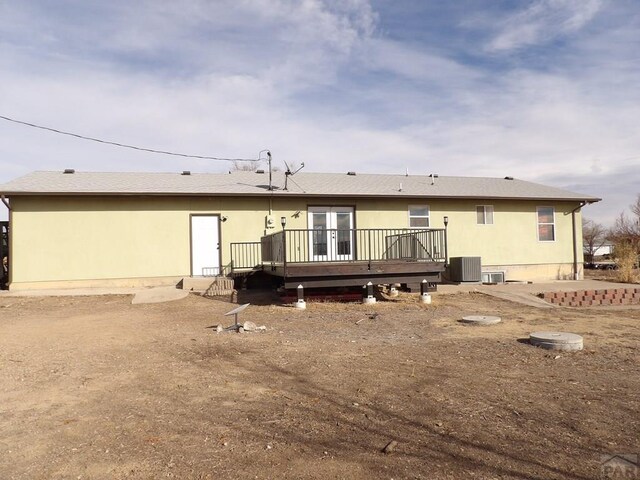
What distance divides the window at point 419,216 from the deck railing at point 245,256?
5283 millimetres

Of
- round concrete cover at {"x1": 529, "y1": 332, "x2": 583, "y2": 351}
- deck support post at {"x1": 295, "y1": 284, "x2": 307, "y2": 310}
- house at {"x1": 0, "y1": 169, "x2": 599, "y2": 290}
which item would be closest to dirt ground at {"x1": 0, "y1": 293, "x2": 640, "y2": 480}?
round concrete cover at {"x1": 529, "y1": 332, "x2": 583, "y2": 351}

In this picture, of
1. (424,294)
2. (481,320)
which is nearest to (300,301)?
(424,294)

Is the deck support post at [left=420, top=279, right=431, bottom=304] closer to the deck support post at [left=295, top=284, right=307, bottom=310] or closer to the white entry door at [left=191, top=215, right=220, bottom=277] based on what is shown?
the deck support post at [left=295, top=284, right=307, bottom=310]

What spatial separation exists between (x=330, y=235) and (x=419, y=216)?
134 inches

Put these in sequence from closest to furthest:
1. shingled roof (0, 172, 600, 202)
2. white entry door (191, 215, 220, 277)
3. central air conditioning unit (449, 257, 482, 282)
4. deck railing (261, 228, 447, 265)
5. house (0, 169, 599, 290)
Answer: house (0, 169, 599, 290), deck railing (261, 228, 447, 265), shingled roof (0, 172, 600, 202), white entry door (191, 215, 220, 277), central air conditioning unit (449, 257, 482, 282)

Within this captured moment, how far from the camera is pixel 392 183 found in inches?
707

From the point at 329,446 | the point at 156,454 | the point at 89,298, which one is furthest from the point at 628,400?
the point at 89,298

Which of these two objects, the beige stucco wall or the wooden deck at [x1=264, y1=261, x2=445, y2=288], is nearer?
the wooden deck at [x1=264, y1=261, x2=445, y2=288]

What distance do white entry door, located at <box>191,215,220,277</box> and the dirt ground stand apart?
20.4 feet

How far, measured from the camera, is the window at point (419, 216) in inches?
644

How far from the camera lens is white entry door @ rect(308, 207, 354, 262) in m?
14.9

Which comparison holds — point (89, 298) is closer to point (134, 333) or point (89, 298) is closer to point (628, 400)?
point (134, 333)

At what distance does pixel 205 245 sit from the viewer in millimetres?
14648

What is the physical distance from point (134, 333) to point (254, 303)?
154 inches
